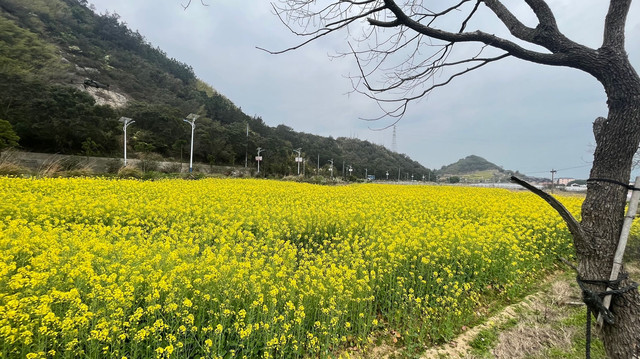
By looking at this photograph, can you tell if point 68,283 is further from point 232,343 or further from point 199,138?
point 199,138

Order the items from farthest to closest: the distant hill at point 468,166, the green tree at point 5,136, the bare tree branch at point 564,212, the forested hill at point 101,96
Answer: the distant hill at point 468,166, the forested hill at point 101,96, the green tree at point 5,136, the bare tree branch at point 564,212

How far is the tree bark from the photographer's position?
68.8 inches

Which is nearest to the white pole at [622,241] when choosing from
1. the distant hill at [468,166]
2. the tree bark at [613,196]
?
the tree bark at [613,196]

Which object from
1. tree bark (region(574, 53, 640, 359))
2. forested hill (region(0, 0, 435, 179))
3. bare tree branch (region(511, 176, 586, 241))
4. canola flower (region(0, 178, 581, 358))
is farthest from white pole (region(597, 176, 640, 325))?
forested hill (region(0, 0, 435, 179))

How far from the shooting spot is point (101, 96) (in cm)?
4916

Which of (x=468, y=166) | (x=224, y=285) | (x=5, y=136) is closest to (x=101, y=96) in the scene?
(x=5, y=136)

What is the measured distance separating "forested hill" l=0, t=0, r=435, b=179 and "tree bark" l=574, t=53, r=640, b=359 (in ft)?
103

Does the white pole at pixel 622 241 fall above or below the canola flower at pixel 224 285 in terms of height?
above

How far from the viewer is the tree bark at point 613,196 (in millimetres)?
1747

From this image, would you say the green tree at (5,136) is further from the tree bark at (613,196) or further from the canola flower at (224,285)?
the tree bark at (613,196)

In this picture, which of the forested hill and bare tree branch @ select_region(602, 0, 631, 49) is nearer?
bare tree branch @ select_region(602, 0, 631, 49)

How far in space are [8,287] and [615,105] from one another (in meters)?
4.87

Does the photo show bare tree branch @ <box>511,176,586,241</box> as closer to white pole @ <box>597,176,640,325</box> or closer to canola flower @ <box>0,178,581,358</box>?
white pole @ <box>597,176,640,325</box>

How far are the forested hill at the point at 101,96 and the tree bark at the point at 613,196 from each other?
31516 millimetres
